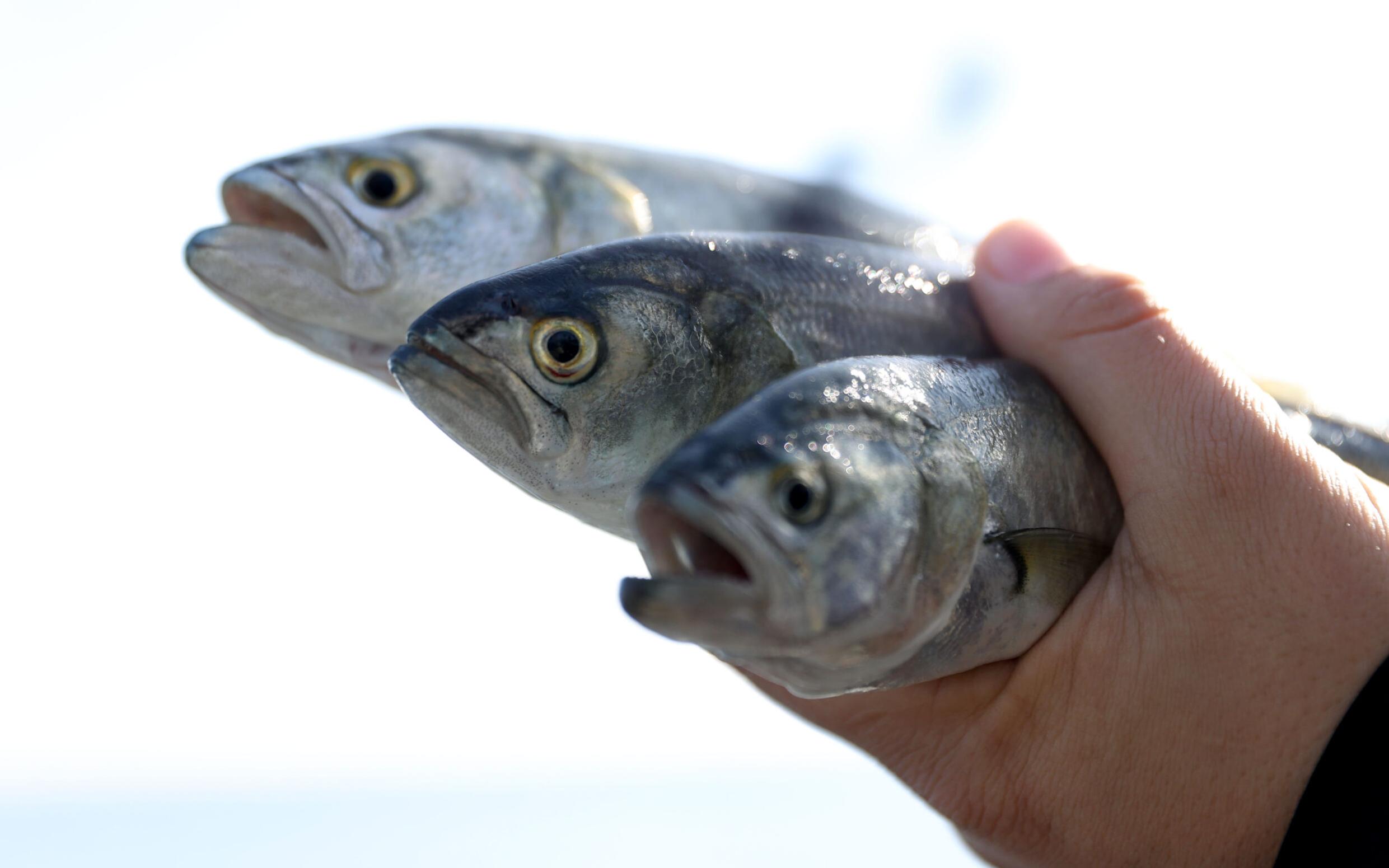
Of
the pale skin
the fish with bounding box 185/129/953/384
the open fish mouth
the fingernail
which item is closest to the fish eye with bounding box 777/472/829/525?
the pale skin

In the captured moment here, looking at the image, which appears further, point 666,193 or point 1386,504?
point 666,193

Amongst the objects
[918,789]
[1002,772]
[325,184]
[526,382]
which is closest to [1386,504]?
[1002,772]

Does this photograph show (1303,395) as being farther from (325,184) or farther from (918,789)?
(325,184)

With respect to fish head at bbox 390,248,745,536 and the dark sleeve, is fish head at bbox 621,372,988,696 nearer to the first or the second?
fish head at bbox 390,248,745,536

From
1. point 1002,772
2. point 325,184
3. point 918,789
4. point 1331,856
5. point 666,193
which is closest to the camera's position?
point 1331,856

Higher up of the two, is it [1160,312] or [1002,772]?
[1160,312]
